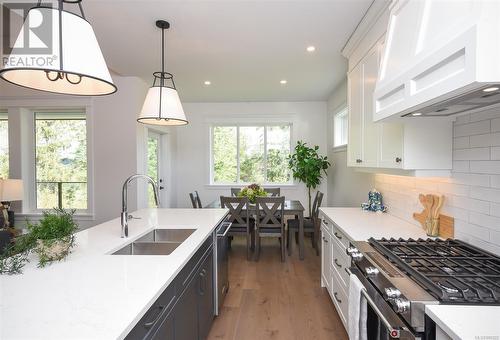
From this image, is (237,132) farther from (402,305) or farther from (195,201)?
(402,305)

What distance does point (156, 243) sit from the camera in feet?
6.12

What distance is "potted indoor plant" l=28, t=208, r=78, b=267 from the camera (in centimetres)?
129

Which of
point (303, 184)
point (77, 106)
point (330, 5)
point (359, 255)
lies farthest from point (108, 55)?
point (303, 184)

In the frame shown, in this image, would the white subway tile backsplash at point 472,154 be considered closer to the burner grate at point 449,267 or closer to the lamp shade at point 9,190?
the burner grate at point 449,267

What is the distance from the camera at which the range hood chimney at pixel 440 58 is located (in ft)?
2.95

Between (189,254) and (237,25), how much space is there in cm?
223

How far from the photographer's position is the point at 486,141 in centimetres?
151

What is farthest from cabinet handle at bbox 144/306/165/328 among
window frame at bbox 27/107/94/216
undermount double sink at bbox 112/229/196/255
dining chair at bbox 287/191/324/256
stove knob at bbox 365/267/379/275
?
window frame at bbox 27/107/94/216

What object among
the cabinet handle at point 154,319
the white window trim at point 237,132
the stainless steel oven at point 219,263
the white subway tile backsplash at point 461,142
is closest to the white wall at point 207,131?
the white window trim at point 237,132

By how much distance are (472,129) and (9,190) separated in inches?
178

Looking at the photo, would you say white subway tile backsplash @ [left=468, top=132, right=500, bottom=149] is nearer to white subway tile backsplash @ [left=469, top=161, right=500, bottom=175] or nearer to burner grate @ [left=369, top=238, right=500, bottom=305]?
white subway tile backsplash @ [left=469, top=161, right=500, bottom=175]

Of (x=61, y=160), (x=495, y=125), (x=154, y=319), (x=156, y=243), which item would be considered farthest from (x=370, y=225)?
(x=61, y=160)

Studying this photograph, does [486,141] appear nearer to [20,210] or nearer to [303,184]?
[303,184]

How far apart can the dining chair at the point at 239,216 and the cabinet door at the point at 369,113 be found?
1866 millimetres
